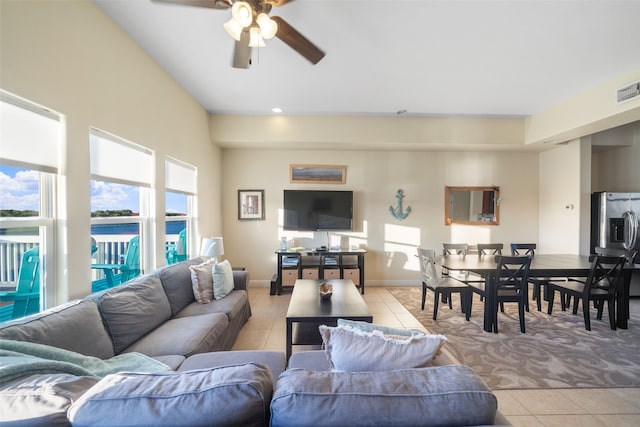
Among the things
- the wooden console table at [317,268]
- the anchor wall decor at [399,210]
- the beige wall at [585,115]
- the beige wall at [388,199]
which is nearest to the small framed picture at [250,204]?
the beige wall at [388,199]

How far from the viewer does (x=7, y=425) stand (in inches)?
25.9

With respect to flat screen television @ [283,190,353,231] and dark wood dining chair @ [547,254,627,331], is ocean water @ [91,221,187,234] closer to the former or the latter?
flat screen television @ [283,190,353,231]

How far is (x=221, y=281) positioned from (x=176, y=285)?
17.6 inches

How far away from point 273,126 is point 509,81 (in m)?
3.36

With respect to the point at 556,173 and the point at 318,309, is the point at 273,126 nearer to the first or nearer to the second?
the point at 318,309

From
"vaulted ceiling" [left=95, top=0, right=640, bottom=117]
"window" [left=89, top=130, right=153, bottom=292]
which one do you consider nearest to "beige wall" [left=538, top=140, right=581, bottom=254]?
"vaulted ceiling" [left=95, top=0, right=640, bottom=117]

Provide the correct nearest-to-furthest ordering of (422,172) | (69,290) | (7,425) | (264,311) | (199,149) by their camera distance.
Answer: (7,425)
(69,290)
(264,311)
(199,149)
(422,172)

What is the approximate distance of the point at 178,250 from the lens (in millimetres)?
3467

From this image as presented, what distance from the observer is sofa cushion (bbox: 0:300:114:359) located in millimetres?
1272

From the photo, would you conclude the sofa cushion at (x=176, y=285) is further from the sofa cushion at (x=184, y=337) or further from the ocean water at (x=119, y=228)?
the ocean water at (x=119, y=228)

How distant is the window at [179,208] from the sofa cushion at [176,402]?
2.67 m

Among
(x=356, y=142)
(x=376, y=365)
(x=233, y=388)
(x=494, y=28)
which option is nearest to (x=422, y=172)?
(x=356, y=142)

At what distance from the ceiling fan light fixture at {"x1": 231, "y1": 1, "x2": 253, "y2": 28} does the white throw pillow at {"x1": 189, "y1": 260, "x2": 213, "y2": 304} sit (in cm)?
233

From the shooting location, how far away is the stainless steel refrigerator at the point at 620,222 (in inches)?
153
